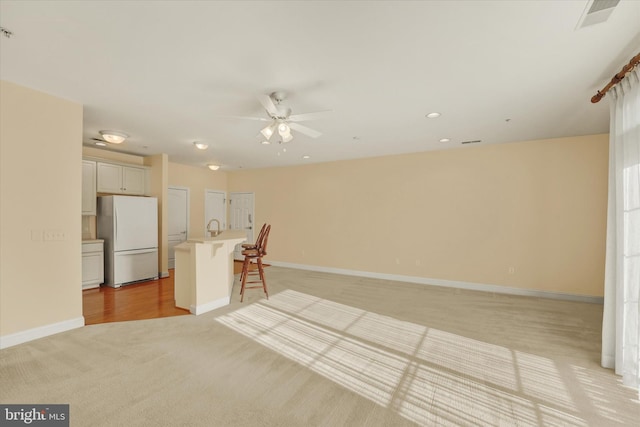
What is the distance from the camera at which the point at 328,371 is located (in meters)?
2.26

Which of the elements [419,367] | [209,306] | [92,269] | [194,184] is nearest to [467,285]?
[419,367]

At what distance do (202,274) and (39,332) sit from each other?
1.67 m

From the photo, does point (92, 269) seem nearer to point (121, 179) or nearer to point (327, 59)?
point (121, 179)

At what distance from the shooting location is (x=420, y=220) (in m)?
5.34

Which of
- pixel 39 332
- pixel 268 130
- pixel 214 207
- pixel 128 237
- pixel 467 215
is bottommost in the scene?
pixel 39 332

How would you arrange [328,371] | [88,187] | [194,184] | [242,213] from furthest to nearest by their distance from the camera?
[242,213] < [194,184] < [88,187] < [328,371]

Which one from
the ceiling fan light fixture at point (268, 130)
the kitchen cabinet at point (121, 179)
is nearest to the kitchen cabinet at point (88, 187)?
the kitchen cabinet at point (121, 179)

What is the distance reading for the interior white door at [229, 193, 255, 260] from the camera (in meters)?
7.52

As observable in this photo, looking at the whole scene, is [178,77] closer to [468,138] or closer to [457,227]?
[468,138]

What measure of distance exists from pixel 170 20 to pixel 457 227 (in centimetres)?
527

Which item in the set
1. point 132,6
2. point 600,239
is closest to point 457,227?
point 600,239

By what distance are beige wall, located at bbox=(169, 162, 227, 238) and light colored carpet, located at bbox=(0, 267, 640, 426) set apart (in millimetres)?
3964

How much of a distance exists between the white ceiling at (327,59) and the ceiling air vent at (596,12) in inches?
1.7

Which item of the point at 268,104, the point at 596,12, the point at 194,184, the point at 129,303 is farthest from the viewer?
the point at 194,184
